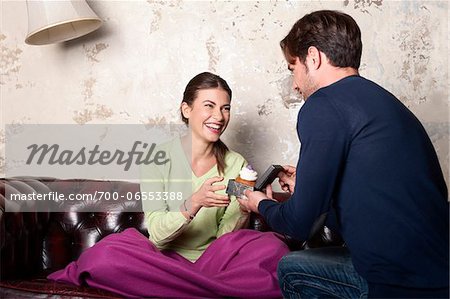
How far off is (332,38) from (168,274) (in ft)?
3.17

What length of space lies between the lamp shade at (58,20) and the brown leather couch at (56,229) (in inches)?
28.2

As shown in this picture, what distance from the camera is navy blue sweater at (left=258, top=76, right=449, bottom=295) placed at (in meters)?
1.62

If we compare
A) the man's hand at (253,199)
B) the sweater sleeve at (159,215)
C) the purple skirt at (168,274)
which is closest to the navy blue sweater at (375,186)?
the man's hand at (253,199)

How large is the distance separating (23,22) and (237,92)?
3.96 feet

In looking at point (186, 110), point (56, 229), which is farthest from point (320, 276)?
point (56, 229)

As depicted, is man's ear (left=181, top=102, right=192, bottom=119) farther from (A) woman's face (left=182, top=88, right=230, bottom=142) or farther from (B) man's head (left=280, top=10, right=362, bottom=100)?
(B) man's head (left=280, top=10, right=362, bottom=100)

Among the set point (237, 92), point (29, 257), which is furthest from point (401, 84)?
point (29, 257)

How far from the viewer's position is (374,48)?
117 inches

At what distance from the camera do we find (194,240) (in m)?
2.51

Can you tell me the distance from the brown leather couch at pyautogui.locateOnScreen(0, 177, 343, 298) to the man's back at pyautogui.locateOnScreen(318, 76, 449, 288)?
99cm

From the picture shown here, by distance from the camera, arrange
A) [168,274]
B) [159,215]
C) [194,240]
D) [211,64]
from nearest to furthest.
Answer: [168,274] → [159,215] → [194,240] → [211,64]

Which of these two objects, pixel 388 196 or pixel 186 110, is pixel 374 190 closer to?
pixel 388 196

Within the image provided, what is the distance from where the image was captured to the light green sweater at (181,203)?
2461mm

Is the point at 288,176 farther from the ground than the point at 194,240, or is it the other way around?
the point at 288,176
